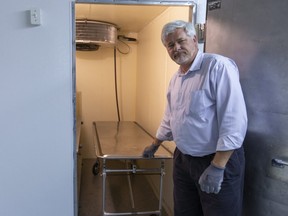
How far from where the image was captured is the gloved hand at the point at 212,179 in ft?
4.19

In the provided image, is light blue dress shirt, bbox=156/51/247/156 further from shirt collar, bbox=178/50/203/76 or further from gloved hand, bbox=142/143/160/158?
gloved hand, bbox=142/143/160/158

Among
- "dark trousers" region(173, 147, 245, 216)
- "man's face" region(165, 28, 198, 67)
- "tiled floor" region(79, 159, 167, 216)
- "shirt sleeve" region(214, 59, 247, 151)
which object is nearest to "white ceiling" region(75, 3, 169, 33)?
"man's face" region(165, 28, 198, 67)

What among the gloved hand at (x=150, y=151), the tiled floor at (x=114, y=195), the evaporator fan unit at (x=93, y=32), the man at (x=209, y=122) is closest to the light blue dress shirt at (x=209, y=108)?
the man at (x=209, y=122)

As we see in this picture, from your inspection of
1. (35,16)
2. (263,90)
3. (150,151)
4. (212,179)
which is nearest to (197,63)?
(263,90)

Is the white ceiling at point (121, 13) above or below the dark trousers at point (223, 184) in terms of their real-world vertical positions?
above

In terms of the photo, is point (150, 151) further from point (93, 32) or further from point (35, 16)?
point (93, 32)

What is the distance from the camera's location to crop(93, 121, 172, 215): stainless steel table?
2.10 meters

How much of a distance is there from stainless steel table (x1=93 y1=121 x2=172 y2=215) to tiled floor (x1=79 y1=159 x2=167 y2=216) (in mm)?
138

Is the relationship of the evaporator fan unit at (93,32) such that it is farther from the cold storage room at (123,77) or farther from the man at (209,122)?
the man at (209,122)

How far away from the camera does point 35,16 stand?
5.72 ft

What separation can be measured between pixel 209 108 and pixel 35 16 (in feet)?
4.03

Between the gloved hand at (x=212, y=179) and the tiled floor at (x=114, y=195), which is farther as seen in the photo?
the tiled floor at (x=114, y=195)

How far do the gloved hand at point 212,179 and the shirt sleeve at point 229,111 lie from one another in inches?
3.9

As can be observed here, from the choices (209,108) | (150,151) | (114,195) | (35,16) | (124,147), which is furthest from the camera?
(114,195)
